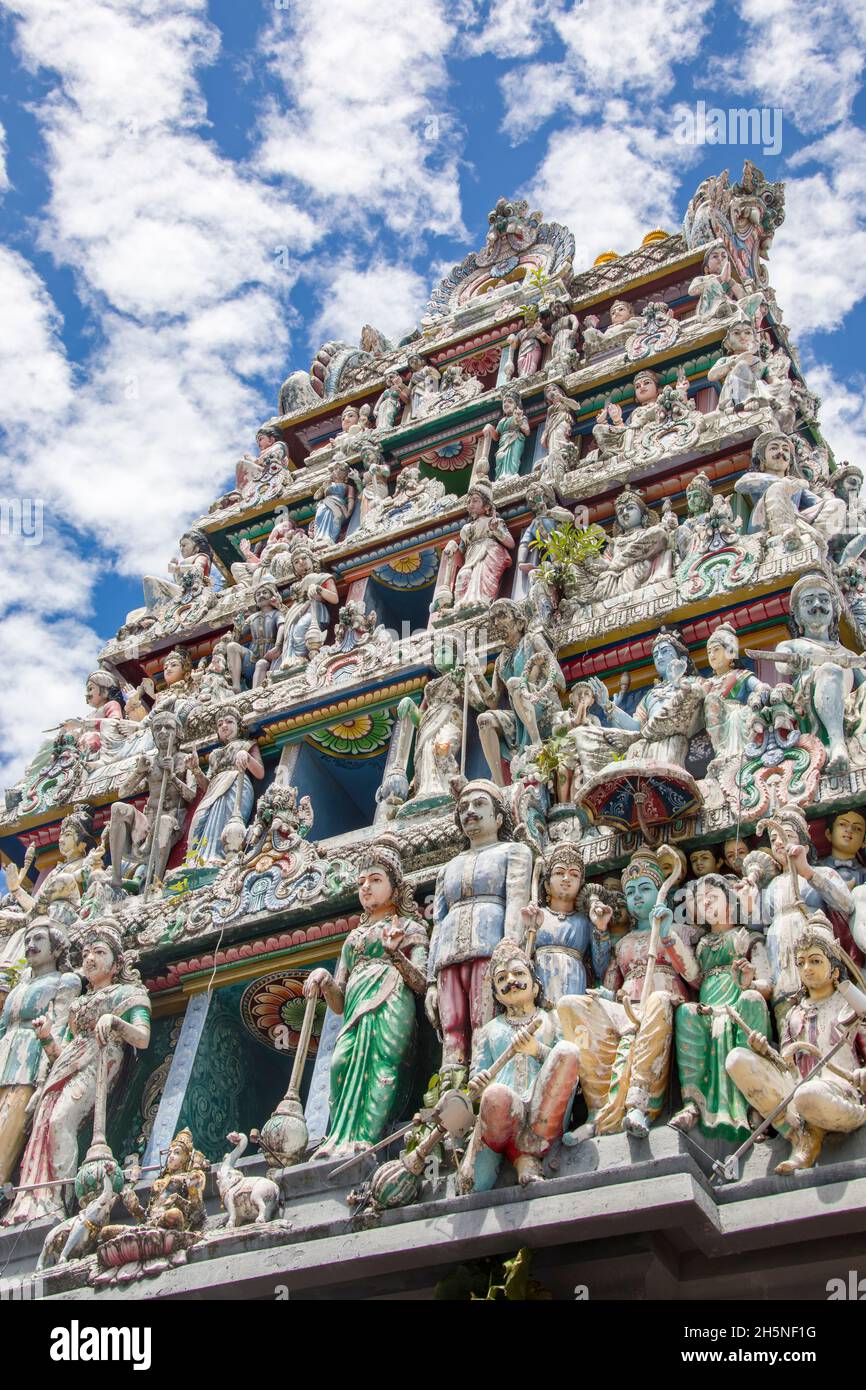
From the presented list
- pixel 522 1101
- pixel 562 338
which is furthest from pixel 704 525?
pixel 522 1101

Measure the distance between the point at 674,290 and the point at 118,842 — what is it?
14.0 meters

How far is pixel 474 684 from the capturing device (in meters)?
17.2

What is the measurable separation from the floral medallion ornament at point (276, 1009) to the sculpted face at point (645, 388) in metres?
10.9

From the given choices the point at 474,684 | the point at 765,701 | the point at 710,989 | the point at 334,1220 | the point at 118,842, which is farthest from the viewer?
the point at 118,842

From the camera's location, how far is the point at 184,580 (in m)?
25.1

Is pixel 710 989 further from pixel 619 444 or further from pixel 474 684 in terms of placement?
pixel 619 444

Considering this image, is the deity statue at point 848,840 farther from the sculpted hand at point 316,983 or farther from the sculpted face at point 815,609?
the sculpted hand at point 316,983

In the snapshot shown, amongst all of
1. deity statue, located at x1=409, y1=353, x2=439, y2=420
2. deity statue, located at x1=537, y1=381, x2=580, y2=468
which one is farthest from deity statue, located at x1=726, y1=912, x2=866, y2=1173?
deity statue, located at x1=409, y1=353, x2=439, y2=420

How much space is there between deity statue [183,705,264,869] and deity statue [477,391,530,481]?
615 cm

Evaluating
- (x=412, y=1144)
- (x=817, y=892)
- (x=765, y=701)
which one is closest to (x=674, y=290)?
(x=765, y=701)

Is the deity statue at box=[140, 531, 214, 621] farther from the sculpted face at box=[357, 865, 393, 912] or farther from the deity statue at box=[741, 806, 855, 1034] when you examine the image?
the deity statue at box=[741, 806, 855, 1034]

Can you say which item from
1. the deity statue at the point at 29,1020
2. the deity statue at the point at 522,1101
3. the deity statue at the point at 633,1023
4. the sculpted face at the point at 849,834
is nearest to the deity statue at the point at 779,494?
the sculpted face at the point at 849,834

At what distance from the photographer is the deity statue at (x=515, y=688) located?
1614 cm

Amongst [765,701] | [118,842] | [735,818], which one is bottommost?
[735,818]
